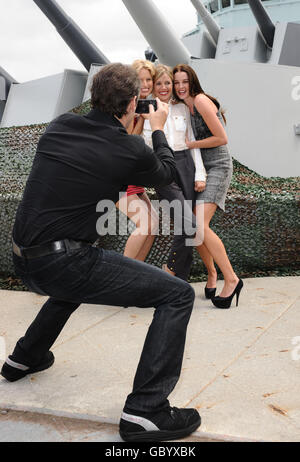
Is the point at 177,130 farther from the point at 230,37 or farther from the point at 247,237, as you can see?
the point at 230,37

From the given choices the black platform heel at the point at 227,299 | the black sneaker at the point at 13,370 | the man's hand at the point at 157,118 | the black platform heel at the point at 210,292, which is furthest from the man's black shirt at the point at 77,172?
the black platform heel at the point at 210,292

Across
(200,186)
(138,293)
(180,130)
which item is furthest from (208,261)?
(138,293)

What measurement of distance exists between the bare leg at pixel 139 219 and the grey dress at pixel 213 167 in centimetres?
41

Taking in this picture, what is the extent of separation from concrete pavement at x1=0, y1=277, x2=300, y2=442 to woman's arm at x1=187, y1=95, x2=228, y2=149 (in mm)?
1267

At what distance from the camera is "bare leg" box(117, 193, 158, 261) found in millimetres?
4293

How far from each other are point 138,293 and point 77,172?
57 cm

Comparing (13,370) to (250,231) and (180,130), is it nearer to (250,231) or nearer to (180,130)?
(180,130)

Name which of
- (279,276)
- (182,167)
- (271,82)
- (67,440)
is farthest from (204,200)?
(271,82)

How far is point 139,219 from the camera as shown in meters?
4.37

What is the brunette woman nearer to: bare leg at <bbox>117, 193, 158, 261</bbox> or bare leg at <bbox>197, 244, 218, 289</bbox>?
bare leg at <bbox>197, 244, 218, 289</bbox>

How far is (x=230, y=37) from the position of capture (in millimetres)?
15555

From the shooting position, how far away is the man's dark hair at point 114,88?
2.48 metres

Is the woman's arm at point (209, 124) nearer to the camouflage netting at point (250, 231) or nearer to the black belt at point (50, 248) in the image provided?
the camouflage netting at point (250, 231)
